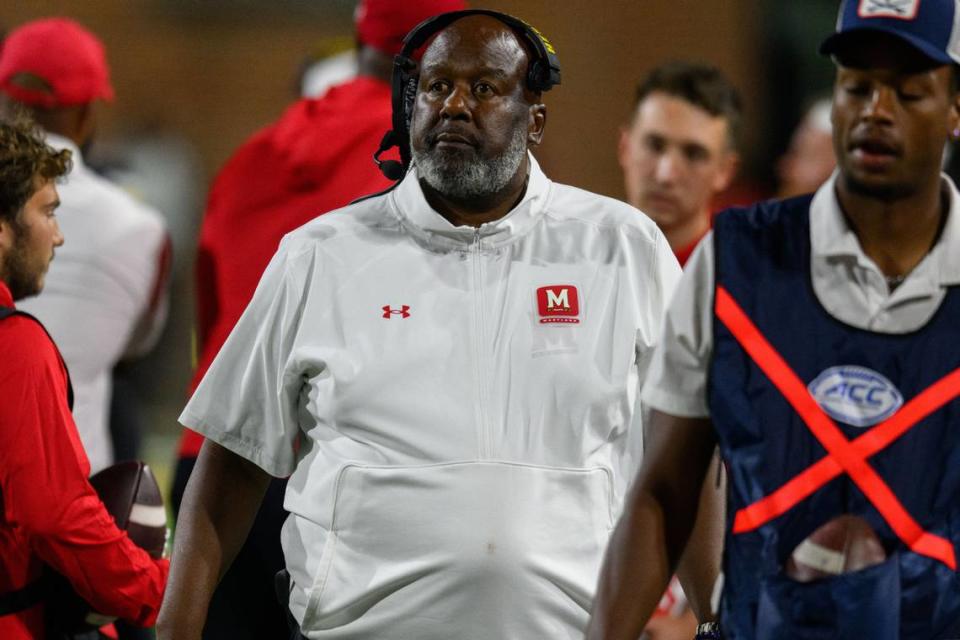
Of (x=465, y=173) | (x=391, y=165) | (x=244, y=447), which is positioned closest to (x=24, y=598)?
(x=244, y=447)

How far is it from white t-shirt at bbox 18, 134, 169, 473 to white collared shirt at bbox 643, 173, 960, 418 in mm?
2730

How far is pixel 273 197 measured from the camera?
4.56 metres

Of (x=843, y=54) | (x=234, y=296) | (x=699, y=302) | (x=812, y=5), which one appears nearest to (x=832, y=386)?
(x=699, y=302)

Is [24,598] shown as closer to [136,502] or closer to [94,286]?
[136,502]

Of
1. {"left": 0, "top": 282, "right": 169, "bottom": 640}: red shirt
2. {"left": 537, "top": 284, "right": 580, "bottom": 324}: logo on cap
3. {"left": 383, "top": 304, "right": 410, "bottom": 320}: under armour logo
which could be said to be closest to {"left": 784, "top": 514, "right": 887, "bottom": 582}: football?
{"left": 537, "top": 284, "right": 580, "bottom": 324}: logo on cap

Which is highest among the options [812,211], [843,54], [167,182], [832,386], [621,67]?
[843,54]

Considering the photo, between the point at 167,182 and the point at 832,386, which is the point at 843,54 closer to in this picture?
the point at 832,386

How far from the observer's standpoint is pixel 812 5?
13.1 meters

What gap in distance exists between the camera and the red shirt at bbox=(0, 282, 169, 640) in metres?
3.37

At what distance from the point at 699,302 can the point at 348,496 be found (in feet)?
2.75

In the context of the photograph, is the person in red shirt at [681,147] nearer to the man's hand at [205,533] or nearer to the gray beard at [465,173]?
the gray beard at [465,173]

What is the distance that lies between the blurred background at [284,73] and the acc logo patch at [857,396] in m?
9.87

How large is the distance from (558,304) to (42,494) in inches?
43.5

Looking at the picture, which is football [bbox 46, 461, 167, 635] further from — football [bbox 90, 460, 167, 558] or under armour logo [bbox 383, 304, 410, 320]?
under armour logo [bbox 383, 304, 410, 320]
